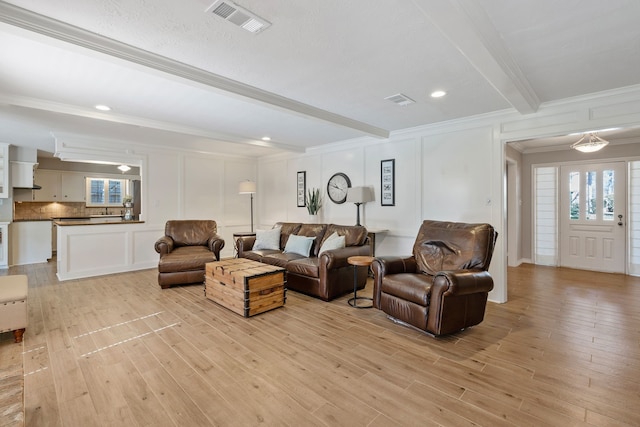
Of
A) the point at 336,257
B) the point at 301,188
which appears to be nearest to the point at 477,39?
the point at 336,257

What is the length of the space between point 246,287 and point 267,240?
6.26 feet

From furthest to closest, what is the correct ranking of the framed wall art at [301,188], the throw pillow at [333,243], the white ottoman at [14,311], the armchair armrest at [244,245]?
the framed wall art at [301,188] < the armchair armrest at [244,245] < the throw pillow at [333,243] < the white ottoman at [14,311]

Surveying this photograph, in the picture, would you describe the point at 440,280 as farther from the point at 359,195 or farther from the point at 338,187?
the point at 338,187

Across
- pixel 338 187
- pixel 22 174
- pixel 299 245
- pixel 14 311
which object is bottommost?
pixel 14 311

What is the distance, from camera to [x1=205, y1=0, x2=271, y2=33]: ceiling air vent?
5.87ft

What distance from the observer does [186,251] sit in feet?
16.1

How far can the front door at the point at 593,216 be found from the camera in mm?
5385

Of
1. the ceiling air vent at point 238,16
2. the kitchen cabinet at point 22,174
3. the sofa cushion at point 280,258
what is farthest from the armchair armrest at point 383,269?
the kitchen cabinet at point 22,174

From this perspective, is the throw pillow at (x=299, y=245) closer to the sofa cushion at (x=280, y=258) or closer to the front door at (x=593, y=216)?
the sofa cushion at (x=280, y=258)

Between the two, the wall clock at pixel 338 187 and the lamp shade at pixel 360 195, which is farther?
the wall clock at pixel 338 187

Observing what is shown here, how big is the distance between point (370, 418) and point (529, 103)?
3.44 m

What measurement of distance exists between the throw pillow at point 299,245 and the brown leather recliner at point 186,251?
1.19 m

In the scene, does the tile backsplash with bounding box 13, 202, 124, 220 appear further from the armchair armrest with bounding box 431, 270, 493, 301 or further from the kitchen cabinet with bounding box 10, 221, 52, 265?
the armchair armrest with bounding box 431, 270, 493, 301

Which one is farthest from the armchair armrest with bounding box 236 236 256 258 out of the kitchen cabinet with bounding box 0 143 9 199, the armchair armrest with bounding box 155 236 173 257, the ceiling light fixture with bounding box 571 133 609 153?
the ceiling light fixture with bounding box 571 133 609 153
